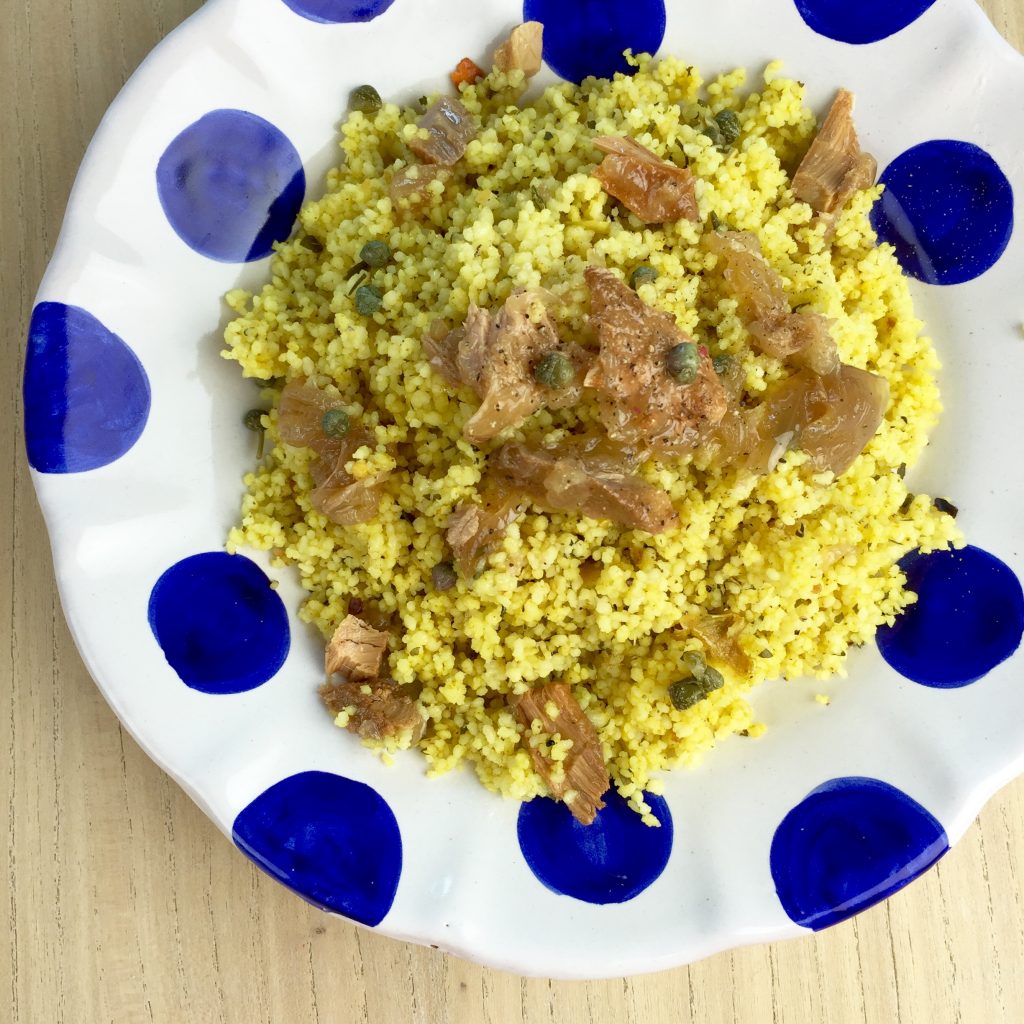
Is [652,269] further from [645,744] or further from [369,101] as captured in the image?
[645,744]

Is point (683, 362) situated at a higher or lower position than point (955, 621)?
higher

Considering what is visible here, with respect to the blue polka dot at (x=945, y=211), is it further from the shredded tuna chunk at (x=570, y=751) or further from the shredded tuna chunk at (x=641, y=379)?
the shredded tuna chunk at (x=570, y=751)

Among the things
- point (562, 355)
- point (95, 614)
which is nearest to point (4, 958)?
point (95, 614)

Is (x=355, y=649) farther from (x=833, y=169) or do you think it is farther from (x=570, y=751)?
(x=833, y=169)

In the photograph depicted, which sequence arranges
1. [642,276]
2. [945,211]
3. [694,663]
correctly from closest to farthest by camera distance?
[642,276]
[694,663]
[945,211]

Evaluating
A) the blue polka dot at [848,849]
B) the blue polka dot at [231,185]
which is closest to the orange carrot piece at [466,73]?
the blue polka dot at [231,185]

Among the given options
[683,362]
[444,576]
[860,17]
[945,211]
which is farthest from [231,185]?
[945,211]

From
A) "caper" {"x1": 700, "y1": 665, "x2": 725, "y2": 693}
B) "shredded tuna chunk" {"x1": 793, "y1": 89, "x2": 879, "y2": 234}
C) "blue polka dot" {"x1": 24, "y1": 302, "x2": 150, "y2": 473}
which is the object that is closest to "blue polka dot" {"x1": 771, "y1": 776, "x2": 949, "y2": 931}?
"caper" {"x1": 700, "y1": 665, "x2": 725, "y2": 693}
